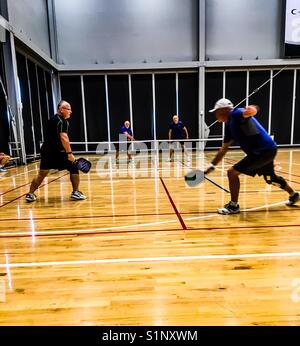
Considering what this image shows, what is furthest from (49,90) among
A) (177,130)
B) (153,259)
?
(153,259)

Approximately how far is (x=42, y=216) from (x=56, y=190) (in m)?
2.02

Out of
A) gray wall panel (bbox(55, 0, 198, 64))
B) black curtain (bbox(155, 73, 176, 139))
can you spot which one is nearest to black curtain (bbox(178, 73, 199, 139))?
black curtain (bbox(155, 73, 176, 139))

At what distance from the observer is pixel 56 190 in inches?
235

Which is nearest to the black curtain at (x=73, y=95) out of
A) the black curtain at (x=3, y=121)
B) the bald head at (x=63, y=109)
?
the black curtain at (x=3, y=121)

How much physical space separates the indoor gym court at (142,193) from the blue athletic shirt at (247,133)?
889 mm

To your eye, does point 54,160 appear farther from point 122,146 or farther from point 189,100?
point 189,100

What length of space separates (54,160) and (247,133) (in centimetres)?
301

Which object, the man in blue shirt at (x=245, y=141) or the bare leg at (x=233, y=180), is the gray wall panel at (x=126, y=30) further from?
the bare leg at (x=233, y=180)

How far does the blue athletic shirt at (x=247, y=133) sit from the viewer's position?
359 cm

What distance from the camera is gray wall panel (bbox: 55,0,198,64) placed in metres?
15.0

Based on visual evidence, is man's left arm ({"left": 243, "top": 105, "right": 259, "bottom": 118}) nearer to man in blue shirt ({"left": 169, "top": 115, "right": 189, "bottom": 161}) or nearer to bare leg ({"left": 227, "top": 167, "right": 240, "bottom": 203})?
bare leg ({"left": 227, "top": 167, "right": 240, "bottom": 203})

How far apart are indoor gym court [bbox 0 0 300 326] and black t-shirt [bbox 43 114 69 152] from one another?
95 cm
